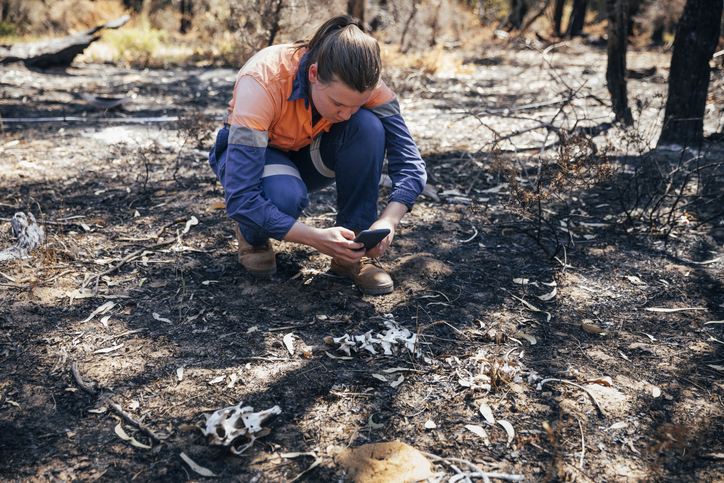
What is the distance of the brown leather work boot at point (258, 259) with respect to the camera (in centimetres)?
260

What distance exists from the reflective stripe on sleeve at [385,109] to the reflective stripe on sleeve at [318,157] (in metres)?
0.30

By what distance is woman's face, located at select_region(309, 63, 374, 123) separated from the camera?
1.98 metres

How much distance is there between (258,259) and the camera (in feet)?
8.52

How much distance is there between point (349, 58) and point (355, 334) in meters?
1.16

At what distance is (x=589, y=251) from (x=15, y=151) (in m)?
4.59

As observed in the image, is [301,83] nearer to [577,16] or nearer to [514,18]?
[577,16]

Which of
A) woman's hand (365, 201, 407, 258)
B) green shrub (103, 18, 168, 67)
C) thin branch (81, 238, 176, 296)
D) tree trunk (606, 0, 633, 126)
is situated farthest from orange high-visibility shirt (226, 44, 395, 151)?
green shrub (103, 18, 168, 67)

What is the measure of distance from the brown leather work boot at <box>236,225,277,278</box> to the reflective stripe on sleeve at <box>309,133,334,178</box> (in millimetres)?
481

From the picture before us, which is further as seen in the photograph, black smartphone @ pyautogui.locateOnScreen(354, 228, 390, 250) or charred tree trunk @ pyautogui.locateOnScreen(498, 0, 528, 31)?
charred tree trunk @ pyautogui.locateOnScreen(498, 0, 528, 31)

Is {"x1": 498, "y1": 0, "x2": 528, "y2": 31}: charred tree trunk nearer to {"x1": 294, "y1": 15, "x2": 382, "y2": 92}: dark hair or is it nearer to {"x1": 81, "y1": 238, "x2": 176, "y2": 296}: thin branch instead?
{"x1": 81, "y1": 238, "x2": 176, "y2": 296}: thin branch

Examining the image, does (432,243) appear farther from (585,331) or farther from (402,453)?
(402,453)

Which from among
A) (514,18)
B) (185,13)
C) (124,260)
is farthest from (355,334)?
(514,18)

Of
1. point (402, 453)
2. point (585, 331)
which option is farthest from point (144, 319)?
point (585, 331)

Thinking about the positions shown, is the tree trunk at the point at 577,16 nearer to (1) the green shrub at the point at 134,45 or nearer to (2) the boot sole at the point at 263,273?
(1) the green shrub at the point at 134,45
